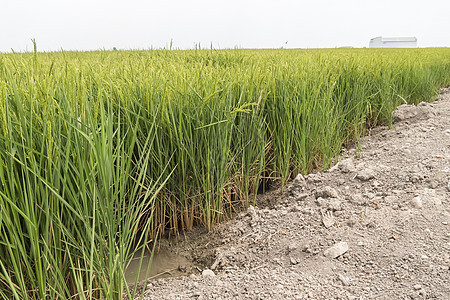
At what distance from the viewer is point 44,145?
3.49 feet

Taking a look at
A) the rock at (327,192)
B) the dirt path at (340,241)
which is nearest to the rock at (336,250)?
the dirt path at (340,241)

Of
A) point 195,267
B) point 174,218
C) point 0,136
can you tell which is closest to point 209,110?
point 174,218

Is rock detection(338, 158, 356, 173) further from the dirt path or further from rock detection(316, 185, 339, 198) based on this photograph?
rock detection(316, 185, 339, 198)

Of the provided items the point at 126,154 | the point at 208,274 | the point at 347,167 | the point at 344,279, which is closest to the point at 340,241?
the point at 344,279

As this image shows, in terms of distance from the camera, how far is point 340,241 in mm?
1547

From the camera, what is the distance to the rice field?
1.02 m

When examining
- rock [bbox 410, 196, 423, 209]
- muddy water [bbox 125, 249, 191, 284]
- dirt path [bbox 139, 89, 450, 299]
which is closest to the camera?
dirt path [bbox 139, 89, 450, 299]

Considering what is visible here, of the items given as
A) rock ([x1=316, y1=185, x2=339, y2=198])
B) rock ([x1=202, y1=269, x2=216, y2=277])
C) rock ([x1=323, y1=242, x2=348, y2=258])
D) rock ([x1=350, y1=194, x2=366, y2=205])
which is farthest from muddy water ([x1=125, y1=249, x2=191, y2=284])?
rock ([x1=350, y1=194, x2=366, y2=205])

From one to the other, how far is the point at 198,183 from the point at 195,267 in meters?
0.36

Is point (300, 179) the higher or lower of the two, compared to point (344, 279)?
higher

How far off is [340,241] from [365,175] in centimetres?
61

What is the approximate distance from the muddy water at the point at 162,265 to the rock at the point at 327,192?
730mm

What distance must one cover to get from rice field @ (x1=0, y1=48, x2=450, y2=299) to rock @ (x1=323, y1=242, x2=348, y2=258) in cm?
54

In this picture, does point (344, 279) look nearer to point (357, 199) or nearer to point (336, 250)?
point (336, 250)
